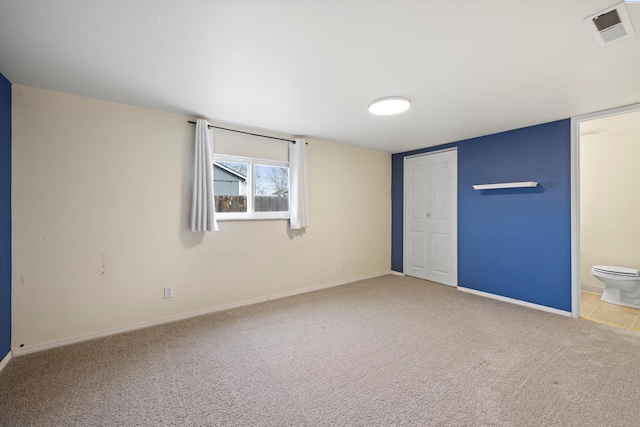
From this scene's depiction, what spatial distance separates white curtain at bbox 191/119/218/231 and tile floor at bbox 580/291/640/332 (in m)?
4.48

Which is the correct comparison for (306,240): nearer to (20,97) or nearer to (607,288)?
(20,97)

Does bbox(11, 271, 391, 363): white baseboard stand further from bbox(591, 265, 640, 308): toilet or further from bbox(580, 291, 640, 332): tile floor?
bbox(591, 265, 640, 308): toilet

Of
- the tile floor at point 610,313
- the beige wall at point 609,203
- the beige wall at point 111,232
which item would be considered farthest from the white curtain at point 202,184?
the beige wall at point 609,203

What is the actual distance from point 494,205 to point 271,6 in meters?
3.79

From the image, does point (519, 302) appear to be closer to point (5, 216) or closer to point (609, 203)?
point (609, 203)

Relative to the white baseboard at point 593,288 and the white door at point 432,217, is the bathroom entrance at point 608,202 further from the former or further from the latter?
the white door at point 432,217

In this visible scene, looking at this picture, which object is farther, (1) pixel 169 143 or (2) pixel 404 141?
(2) pixel 404 141

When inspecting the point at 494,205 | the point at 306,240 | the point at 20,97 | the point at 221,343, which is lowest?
the point at 221,343

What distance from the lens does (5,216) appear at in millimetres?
2199

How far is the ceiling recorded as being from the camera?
4.82 feet

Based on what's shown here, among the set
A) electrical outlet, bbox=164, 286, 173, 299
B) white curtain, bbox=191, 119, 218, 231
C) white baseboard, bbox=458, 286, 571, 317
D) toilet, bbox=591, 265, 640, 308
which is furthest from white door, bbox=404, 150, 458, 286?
electrical outlet, bbox=164, 286, 173, 299

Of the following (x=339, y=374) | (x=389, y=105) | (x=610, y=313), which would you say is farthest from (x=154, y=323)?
(x=610, y=313)

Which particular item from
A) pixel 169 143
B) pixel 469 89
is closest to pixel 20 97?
pixel 169 143

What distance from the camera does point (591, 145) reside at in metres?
4.18
